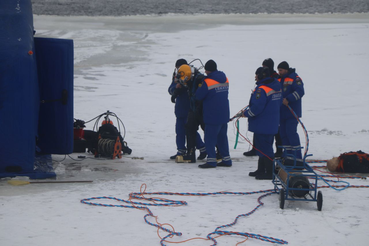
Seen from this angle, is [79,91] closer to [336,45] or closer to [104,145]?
[104,145]

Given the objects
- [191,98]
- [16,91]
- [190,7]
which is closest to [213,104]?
[191,98]

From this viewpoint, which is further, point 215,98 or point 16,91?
point 215,98

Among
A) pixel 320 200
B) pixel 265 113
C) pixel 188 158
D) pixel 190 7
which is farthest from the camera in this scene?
pixel 190 7

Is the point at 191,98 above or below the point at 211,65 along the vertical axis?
Result: below

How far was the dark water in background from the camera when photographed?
44562 millimetres

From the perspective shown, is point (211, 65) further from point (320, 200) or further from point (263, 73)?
point (320, 200)

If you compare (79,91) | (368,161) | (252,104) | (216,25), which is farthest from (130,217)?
(216,25)

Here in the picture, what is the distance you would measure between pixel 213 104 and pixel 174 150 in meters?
2.12

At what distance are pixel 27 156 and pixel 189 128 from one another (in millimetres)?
2734

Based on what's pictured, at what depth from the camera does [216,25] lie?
35.9m

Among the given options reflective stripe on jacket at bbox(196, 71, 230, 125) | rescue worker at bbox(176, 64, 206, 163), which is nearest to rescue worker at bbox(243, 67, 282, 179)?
reflective stripe on jacket at bbox(196, 71, 230, 125)

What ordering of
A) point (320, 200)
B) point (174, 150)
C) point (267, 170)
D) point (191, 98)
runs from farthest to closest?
point (174, 150), point (191, 98), point (267, 170), point (320, 200)

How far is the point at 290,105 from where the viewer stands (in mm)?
8672

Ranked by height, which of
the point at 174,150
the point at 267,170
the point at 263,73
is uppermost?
the point at 263,73
